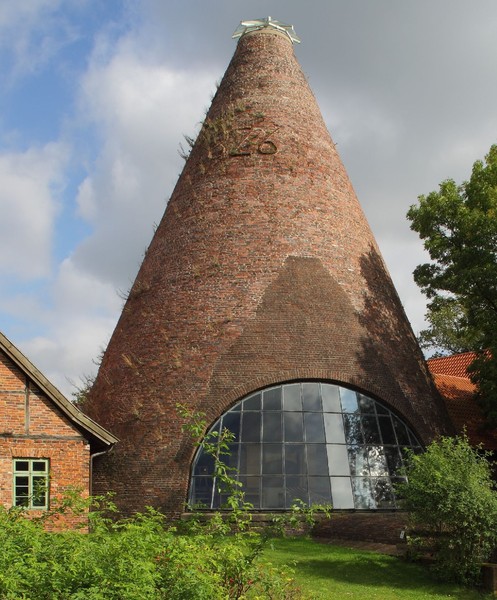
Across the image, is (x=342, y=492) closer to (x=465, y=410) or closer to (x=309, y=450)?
(x=309, y=450)

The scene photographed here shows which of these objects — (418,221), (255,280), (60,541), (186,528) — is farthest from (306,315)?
(60,541)

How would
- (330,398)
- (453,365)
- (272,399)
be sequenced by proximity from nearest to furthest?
(272,399), (330,398), (453,365)

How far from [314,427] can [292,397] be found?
79 cm

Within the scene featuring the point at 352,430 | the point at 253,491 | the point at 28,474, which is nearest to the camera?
the point at 28,474

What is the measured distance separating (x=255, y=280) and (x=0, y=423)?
6348 mm

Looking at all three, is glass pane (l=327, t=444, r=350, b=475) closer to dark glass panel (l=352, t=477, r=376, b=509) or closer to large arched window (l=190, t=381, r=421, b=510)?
large arched window (l=190, t=381, r=421, b=510)

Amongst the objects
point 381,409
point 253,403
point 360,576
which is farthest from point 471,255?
point 360,576

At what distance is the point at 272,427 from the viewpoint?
15.6 meters

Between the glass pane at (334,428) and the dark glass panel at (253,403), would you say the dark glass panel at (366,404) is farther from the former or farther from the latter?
the dark glass panel at (253,403)

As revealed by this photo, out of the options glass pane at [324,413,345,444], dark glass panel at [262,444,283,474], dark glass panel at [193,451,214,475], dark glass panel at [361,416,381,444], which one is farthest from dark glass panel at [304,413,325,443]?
dark glass panel at [193,451,214,475]

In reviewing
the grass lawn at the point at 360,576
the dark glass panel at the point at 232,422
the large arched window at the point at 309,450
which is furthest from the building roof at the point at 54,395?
the grass lawn at the point at 360,576

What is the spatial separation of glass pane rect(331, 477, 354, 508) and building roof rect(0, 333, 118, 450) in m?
4.58

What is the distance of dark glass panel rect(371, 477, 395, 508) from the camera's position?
15.4 meters

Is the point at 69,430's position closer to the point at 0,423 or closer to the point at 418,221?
the point at 0,423
